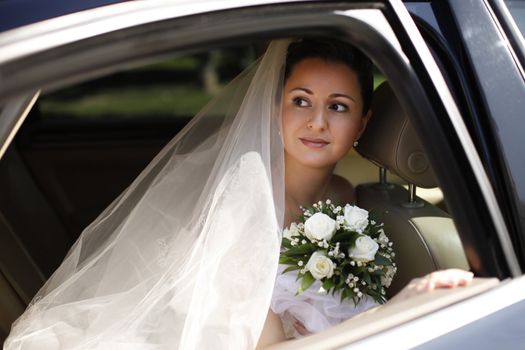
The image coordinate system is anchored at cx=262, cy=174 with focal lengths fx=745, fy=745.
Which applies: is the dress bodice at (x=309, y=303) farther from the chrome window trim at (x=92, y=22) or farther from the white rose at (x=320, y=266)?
the chrome window trim at (x=92, y=22)

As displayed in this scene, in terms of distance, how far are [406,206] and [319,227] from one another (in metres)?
0.45

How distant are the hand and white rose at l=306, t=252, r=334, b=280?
0.95 ft

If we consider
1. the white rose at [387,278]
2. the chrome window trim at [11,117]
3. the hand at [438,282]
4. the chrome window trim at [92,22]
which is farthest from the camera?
the white rose at [387,278]

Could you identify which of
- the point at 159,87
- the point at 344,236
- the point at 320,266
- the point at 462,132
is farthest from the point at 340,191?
the point at 159,87

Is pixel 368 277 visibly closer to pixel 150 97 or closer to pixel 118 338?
pixel 118 338

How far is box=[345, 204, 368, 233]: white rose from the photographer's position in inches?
80.6

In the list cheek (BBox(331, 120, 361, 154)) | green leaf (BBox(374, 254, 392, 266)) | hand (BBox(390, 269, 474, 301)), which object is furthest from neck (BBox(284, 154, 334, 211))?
hand (BBox(390, 269, 474, 301))

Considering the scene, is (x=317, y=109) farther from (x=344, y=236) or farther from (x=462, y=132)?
(x=462, y=132)

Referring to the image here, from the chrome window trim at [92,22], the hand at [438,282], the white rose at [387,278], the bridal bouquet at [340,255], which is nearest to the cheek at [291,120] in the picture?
the bridal bouquet at [340,255]

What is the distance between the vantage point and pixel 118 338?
186cm

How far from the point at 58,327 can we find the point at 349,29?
1153 millimetres

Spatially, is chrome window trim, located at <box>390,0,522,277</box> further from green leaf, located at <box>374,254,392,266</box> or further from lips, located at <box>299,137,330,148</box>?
lips, located at <box>299,137,330,148</box>

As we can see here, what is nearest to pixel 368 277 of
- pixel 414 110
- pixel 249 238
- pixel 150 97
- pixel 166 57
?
pixel 249 238

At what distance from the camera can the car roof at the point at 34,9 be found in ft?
3.96
